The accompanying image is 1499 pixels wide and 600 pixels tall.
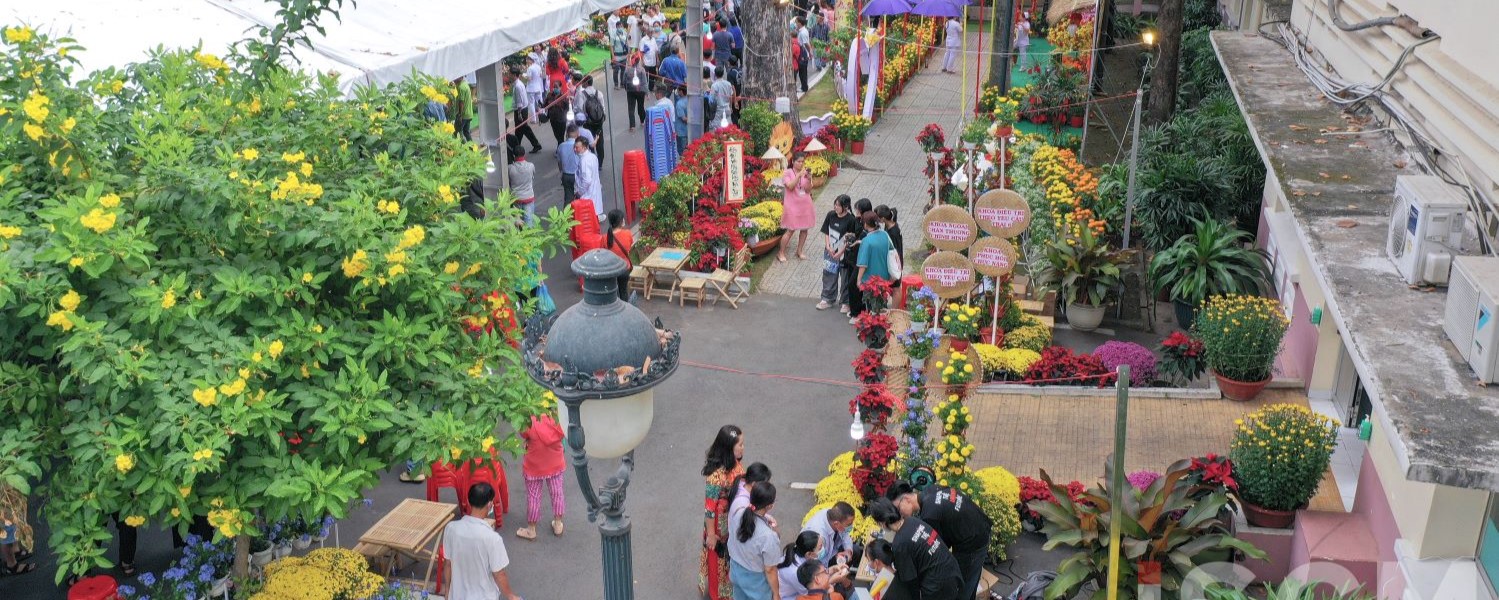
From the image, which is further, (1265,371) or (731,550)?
(1265,371)

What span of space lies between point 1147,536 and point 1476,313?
3.11 metres

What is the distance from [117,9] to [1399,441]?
9541 millimetres

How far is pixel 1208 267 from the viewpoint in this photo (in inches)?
534

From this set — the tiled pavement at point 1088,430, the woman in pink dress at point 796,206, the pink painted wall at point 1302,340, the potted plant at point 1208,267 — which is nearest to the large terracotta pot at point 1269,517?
the tiled pavement at point 1088,430

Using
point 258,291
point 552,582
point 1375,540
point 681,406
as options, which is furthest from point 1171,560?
point 258,291

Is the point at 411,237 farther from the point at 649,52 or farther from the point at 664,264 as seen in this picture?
the point at 649,52

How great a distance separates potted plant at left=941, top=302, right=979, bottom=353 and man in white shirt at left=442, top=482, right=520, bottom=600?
16.1 feet

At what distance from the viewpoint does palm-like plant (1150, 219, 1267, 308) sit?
1337cm

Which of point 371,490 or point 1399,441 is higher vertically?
point 1399,441

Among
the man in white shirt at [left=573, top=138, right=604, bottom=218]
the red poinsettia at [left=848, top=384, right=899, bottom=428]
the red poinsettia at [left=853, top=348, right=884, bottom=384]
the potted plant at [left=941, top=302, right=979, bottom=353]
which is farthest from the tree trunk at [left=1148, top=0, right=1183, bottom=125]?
the red poinsettia at [left=848, top=384, right=899, bottom=428]

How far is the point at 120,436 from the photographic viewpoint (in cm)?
647

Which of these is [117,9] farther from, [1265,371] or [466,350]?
[1265,371]

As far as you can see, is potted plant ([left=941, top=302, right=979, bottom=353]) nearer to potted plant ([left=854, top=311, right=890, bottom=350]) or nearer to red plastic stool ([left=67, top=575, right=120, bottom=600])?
potted plant ([left=854, top=311, right=890, bottom=350])

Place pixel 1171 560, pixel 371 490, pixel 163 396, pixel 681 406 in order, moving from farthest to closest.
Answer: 1. pixel 681 406
2. pixel 371 490
3. pixel 1171 560
4. pixel 163 396
